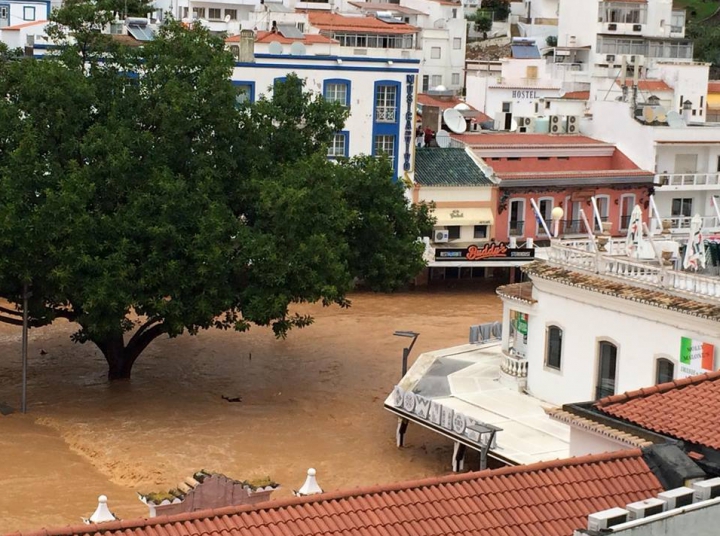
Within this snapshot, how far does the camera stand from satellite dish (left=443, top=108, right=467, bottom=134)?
66.9m

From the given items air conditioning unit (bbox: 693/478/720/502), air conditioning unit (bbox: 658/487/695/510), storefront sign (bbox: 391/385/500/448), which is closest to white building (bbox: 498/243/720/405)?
storefront sign (bbox: 391/385/500/448)

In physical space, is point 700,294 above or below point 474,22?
below

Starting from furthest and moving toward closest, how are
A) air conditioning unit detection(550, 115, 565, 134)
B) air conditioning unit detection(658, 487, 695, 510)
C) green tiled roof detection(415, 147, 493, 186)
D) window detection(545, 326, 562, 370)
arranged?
air conditioning unit detection(550, 115, 565, 134) → green tiled roof detection(415, 147, 493, 186) → window detection(545, 326, 562, 370) → air conditioning unit detection(658, 487, 695, 510)

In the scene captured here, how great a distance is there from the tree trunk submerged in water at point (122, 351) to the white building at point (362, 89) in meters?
19.9

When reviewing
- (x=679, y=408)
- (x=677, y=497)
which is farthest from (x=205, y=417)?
(x=677, y=497)

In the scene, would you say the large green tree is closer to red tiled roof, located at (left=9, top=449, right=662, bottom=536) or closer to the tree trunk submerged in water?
the tree trunk submerged in water

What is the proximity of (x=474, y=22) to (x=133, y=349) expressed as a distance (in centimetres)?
7228

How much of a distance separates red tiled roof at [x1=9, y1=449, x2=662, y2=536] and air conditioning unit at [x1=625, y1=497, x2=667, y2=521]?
41.4 inches

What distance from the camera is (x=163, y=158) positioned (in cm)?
4116

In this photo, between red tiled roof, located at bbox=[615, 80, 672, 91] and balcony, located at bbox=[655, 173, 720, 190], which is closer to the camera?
balcony, located at bbox=[655, 173, 720, 190]

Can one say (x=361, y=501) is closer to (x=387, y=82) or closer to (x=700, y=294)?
(x=700, y=294)

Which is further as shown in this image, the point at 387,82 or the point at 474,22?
the point at 474,22

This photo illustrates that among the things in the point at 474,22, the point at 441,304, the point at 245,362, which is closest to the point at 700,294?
the point at 245,362

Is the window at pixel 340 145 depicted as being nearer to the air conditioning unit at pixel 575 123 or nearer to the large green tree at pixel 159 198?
the air conditioning unit at pixel 575 123
